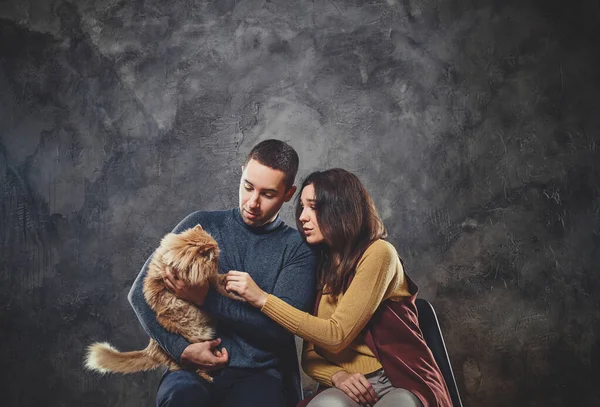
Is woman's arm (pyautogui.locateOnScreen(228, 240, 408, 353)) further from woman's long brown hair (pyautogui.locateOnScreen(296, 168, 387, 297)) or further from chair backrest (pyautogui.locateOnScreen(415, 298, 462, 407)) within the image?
chair backrest (pyautogui.locateOnScreen(415, 298, 462, 407))

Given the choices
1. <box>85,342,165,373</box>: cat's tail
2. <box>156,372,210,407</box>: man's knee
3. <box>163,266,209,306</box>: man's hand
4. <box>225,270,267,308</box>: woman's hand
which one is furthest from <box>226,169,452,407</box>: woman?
<box>85,342,165,373</box>: cat's tail

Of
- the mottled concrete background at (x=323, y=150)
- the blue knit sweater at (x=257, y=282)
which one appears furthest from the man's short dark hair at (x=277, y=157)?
the mottled concrete background at (x=323, y=150)

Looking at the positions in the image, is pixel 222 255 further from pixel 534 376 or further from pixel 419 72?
pixel 534 376

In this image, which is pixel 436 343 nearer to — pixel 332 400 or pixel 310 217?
pixel 332 400

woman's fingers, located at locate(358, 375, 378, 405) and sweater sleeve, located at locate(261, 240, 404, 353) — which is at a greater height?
sweater sleeve, located at locate(261, 240, 404, 353)

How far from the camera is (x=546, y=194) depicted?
3449mm

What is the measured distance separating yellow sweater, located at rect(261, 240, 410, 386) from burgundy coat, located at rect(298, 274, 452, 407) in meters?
0.05

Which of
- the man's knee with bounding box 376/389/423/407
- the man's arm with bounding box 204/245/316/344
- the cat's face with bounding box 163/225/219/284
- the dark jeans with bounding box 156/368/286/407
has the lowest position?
the dark jeans with bounding box 156/368/286/407

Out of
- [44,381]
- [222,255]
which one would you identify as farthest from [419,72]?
[44,381]

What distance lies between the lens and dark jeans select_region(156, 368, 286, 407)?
207 cm

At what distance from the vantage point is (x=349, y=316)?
2061mm

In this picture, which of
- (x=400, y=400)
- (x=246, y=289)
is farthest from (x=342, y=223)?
(x=400, y=400)

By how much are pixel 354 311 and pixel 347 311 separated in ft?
0.08

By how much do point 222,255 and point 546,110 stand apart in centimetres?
228
